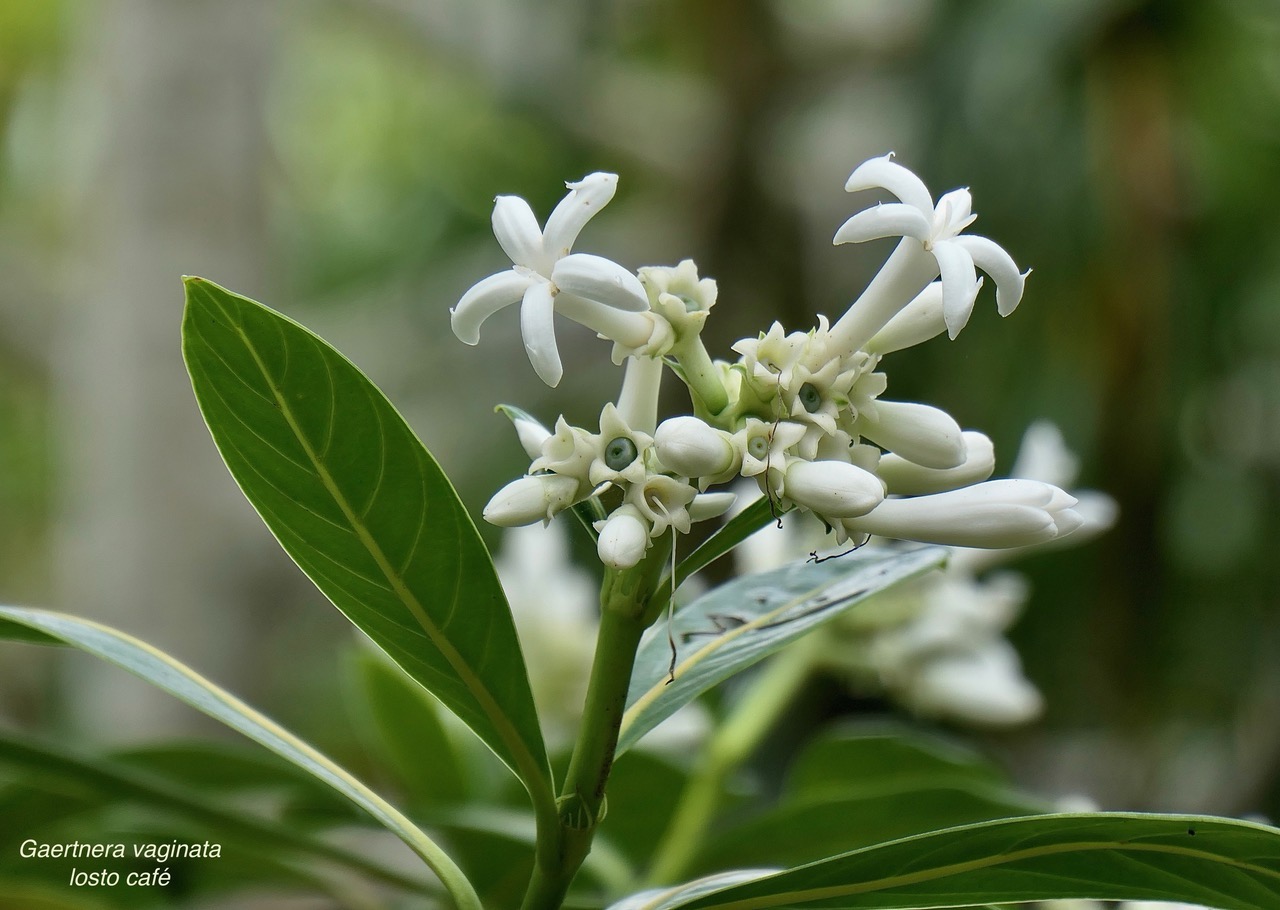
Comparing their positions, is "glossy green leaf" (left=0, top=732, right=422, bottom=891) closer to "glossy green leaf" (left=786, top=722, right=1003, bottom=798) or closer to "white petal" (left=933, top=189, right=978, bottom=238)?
"glossy green leaf" (left=786, top=722, right=1003, bottom=798)

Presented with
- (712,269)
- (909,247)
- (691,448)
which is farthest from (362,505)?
(712,269)

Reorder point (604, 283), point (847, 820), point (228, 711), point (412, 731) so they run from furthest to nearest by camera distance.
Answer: point (412, 731) → point (847, 820) → point (228, 711) → point (604, 283)

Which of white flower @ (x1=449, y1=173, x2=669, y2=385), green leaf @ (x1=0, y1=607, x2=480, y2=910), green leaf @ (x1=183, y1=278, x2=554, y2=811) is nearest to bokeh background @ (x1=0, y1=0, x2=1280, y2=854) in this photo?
green leaf @ (x1=0, y1=607, x2=480, y2=910)

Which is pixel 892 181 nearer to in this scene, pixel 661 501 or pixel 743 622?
pixel 661 501

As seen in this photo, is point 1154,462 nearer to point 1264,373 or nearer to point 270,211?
point 1264,373

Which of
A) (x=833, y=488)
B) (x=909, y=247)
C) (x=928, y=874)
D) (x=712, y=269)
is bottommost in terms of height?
(x=928, y=874)

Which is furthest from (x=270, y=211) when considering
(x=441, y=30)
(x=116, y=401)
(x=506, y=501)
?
(x=506, y=501)
